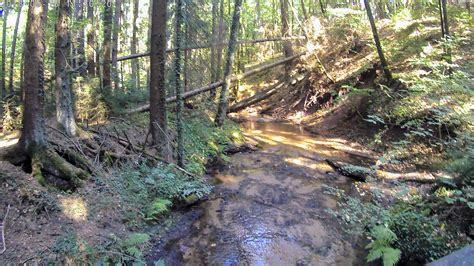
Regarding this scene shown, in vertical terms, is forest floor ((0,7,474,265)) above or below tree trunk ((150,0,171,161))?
below

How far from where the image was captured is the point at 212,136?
13.0 m

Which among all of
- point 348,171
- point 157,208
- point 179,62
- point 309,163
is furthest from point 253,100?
point 157,208

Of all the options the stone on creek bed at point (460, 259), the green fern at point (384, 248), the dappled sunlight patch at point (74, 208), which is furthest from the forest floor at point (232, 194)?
the stone on creek bed at point (460, 259)

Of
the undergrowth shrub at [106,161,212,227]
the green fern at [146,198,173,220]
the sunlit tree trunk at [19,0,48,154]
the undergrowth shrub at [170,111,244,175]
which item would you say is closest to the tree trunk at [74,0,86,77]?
the undergrowth shrub at [170,111,244,175]

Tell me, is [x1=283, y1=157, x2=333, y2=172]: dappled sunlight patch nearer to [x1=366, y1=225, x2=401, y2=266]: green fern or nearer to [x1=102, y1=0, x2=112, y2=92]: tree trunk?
[x1=366, y1=225, x2=401, y2=266]: green fern

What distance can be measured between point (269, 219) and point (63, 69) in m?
6.07

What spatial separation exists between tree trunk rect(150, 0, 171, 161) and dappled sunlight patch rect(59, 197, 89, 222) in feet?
11.0

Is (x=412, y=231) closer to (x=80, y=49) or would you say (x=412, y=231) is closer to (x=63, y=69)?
(x=63, y=69)

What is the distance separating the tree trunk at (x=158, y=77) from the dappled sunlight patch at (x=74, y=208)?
3365mm

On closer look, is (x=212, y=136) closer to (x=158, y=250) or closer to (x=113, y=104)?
(x=113, y=104)

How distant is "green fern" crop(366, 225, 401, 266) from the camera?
17.0ft

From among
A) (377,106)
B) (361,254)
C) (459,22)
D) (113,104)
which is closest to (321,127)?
(377,106)

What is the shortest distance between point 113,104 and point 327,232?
8.27 m

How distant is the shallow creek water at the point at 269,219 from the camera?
6117 millimetres
